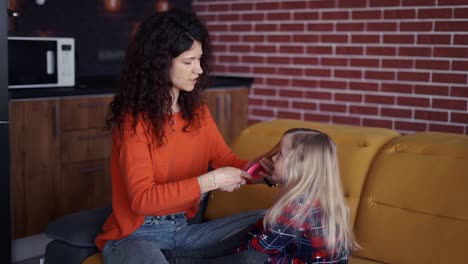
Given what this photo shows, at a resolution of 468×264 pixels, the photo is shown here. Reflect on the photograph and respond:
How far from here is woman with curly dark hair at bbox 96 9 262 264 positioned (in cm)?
216

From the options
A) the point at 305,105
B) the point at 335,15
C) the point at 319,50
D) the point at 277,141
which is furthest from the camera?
the point at 305,105

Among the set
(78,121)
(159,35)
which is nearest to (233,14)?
(78,121)

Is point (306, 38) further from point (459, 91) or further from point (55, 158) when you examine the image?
point (55, 158)

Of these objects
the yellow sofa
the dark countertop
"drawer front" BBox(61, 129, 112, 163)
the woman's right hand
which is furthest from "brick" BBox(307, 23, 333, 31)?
the woman's right hand

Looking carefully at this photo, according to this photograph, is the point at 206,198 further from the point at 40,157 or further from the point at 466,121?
the point at 466,121

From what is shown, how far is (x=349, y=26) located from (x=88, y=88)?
161 cm

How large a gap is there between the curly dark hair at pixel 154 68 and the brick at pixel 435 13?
1750 millimetres

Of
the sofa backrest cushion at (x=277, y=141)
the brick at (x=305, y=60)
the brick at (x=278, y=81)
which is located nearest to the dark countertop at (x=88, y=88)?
the brick at (x=278, y=81)

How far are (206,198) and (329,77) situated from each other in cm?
164

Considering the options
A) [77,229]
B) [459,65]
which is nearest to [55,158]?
[77,229]

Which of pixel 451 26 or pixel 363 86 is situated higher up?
pixel 451 26

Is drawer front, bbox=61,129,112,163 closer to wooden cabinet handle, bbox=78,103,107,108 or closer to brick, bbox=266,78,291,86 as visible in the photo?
wooden cabinet handle, bbox=78,103,107,108

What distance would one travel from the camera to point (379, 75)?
3914mm

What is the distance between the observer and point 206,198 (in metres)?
2.84
